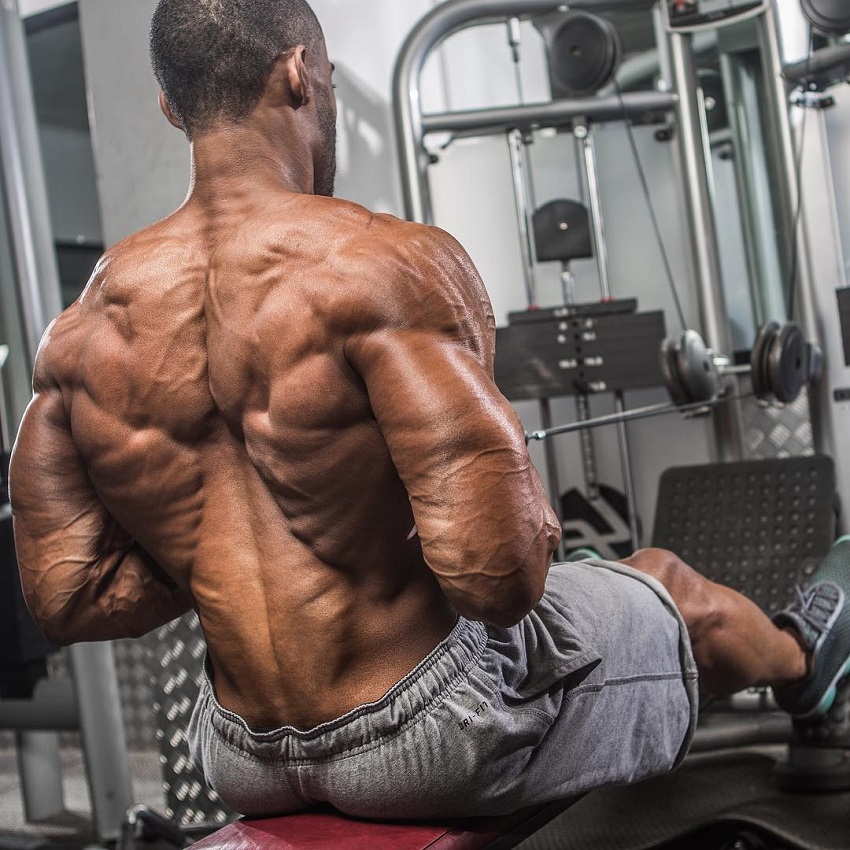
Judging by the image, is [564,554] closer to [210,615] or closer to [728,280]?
[728,280]

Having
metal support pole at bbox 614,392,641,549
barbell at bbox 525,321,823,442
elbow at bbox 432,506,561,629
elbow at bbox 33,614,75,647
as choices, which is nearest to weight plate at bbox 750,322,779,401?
barbell at bbox 525,321,823,442

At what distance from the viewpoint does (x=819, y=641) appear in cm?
187

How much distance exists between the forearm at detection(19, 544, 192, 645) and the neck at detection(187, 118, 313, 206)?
50 centimetres

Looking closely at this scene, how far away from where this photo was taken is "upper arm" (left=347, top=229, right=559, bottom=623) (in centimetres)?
117

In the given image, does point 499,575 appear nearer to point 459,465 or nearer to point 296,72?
point 459,465

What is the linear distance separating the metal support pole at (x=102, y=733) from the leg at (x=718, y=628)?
1.80 metres

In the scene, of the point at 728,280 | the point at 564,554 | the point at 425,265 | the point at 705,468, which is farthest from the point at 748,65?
the point at 425,265

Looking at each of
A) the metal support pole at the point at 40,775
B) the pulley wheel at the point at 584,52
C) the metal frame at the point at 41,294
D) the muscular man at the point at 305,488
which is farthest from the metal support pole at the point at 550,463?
the muscular man at the point at 305,488

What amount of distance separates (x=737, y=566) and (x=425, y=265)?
195cm

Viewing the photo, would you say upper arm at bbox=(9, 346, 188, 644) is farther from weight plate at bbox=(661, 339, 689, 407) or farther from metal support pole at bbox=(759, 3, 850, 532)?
metal support pole at bbox=(759, 3, 850, 532)

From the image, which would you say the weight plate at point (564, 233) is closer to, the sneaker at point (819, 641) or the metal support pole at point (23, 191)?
the metal support pole at point (23, 191)

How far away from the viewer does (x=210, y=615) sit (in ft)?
4.47

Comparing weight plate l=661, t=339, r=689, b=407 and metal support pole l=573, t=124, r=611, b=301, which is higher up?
metal support pole l=573, t=124, r=611, b=301

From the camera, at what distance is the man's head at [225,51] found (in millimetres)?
1325
